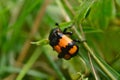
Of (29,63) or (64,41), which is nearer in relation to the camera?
(64,41)

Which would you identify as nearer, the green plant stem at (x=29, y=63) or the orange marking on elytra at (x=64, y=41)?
the orange marking on elytra at (x=64, y=41)

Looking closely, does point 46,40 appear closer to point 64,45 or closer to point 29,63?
point 64,45

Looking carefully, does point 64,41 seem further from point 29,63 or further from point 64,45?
point 29,63

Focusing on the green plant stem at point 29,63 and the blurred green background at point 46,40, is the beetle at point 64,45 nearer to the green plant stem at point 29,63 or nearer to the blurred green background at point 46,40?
the blurred green background at point 46,40

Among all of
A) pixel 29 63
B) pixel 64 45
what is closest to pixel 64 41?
pixel 64 45

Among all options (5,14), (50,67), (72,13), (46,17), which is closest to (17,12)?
(5,14)

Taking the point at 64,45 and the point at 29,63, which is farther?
the point at 29,63

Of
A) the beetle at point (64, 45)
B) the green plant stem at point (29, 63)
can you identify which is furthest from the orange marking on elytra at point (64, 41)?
the green plant stem at point (29, 63)

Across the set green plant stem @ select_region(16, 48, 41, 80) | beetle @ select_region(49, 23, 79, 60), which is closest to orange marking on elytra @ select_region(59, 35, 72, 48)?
beetle @ select_region(49, 23, 79, 60)
